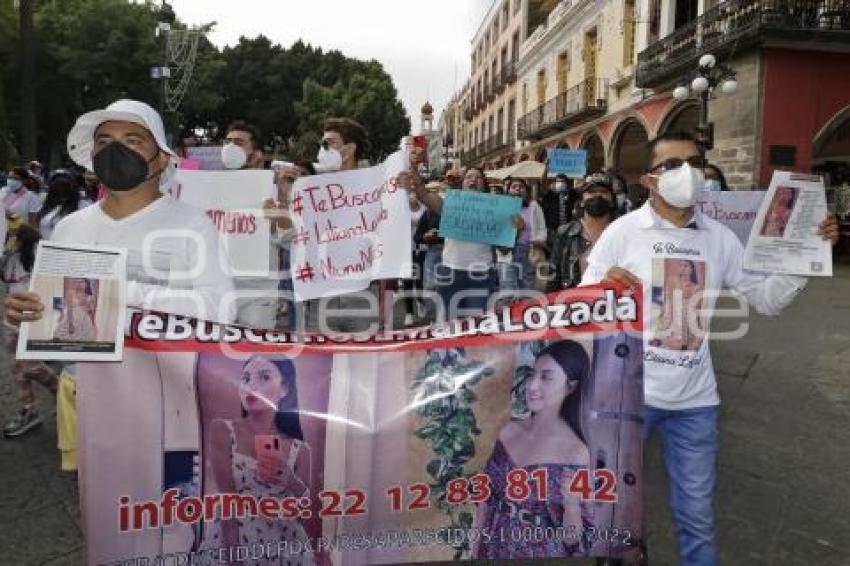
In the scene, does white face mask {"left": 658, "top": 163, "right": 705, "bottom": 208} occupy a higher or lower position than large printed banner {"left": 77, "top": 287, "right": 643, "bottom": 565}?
higher

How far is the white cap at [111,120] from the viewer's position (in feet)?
9.50

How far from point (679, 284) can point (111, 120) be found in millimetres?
2207

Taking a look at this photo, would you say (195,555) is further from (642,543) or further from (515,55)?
(515,55)

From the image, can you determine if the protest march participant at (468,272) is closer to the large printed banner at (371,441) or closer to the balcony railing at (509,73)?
the large printed banner at (371,441)

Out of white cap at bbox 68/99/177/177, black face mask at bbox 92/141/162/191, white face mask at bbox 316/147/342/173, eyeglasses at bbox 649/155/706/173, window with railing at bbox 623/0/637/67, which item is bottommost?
black face mask at bbox 92/141/162/191

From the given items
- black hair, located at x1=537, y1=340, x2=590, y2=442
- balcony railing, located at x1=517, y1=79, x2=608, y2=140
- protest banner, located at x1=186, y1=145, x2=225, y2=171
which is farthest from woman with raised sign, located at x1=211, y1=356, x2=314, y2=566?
balcony railing, located at x1=517, y1=79, x2=608, y2=140

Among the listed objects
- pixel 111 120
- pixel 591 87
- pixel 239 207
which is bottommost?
pixel 239 207

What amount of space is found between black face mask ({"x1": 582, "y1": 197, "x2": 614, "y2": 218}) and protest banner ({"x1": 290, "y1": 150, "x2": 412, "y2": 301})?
4.68 feet

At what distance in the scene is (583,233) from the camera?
242 inches

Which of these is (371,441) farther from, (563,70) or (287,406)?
(563,70)

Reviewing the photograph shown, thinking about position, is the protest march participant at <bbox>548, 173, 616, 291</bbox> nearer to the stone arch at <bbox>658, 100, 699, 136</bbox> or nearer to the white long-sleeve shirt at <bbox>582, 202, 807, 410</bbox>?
the white long-sleeve shirt at <bbox>582, 202, 807, 410</bbox>

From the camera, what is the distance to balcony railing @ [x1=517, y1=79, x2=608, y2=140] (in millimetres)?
27703

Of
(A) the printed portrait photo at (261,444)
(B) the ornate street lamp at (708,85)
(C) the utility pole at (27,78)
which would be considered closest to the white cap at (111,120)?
(A) the printed portrait photo at (261,444)

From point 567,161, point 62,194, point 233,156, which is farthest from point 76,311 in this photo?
point 567,161
